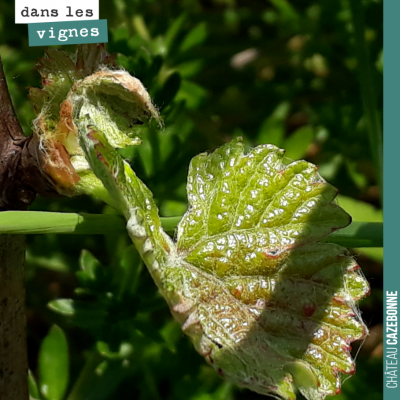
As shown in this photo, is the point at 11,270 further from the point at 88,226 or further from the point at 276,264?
the point at 276,264

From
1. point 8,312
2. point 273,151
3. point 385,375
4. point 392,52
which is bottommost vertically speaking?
point 385,375

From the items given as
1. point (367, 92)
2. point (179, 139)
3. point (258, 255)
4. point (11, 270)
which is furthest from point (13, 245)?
point (367, 92)

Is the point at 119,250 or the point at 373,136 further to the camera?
the point at 119,250

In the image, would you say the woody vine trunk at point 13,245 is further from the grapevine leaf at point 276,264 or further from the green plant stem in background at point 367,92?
the green plant stem in background at point 367,92

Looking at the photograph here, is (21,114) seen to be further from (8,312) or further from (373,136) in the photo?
(373,136)

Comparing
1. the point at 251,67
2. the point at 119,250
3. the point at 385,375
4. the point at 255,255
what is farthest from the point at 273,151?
the point at 251,67

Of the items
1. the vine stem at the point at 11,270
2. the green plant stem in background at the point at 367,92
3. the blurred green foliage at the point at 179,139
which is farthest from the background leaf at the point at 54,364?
the green plant stem in background at the point at 367,92
